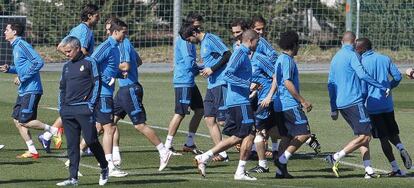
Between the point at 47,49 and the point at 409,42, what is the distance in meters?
11.3

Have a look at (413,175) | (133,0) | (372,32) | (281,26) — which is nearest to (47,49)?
(133,0)

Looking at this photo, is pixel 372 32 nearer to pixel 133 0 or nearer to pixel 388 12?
pixel 388 12

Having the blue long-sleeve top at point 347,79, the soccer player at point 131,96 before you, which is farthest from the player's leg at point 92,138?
the blue long-sleeve top at point 347,79

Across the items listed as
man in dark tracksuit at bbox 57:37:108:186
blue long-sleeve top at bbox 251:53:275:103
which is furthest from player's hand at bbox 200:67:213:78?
man in dark tracksuit at bbox 57:37:108:186

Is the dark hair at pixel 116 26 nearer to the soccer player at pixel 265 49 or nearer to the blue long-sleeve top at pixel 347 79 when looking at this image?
the soccer player at pixel 265 49

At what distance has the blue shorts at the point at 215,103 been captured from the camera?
17.8 metres

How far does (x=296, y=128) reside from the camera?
51.8ft

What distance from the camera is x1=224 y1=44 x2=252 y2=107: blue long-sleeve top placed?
15.5m

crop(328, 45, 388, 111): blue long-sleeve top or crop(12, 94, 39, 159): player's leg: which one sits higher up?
crop(328, 45, 388, 111): blue long-sleeve top

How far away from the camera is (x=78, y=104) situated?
14492 mm

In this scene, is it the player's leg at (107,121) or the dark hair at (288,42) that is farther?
the player's leg at (107,121)

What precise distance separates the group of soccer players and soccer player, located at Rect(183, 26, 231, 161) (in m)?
0.01

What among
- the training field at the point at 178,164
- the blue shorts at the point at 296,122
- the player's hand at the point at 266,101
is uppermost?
the player's hand at the point at 266,101

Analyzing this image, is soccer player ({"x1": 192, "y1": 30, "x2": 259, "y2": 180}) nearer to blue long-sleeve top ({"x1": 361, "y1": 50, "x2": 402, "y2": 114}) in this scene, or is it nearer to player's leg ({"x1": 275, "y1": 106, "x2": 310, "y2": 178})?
player's leg ({"x1": 275, "y1": 106, "x2": 310, "y2": 178})
